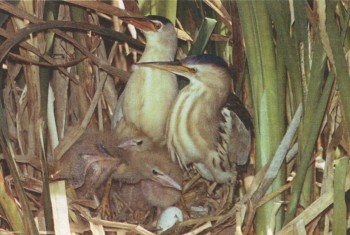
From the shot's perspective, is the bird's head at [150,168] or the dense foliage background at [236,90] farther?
the bird's head at [150,168]

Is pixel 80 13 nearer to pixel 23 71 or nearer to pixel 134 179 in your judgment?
pixel 23 71

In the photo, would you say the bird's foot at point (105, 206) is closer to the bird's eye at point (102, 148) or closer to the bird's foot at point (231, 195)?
the bird's eye at point (102, 148)

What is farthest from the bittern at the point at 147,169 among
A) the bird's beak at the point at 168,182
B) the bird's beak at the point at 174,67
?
the bird's beak at the point at 174,67

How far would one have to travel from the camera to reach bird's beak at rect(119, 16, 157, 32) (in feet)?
5.28

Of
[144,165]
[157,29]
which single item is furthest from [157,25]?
[144,165]

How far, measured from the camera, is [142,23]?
1612 millimetres

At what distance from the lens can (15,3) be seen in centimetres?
163

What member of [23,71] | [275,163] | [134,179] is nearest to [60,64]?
[23,71]

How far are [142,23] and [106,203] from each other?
0.93 feet

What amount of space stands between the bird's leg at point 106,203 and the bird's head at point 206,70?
21cm

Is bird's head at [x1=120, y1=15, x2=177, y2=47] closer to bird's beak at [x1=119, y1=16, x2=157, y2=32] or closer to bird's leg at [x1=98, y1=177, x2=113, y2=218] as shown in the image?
bird's beak at [x1=119, y1=16, x2=157, y2=32]

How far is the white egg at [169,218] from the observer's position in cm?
159

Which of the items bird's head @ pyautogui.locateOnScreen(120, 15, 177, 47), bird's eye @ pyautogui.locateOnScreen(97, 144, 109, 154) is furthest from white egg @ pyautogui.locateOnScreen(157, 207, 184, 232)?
bird's head @ pyautogui.locateOnScreen(120, 15, 177, 47)

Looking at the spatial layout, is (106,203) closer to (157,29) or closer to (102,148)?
(102,148)
